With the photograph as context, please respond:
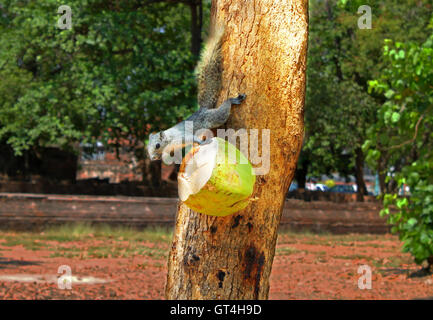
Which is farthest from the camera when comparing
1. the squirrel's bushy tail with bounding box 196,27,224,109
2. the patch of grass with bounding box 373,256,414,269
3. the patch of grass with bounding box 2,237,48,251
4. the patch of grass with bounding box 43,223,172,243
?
the patch of grass with bounding box 43,223,172,243

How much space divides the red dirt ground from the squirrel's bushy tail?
6269 mm

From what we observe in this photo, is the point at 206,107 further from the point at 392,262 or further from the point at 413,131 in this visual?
the point at 392,262

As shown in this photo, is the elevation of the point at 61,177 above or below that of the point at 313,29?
below

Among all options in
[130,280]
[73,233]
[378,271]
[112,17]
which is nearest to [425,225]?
[378,271]

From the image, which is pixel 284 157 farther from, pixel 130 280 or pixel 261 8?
pixel 130 280

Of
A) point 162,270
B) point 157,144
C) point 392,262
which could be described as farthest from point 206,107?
point 392,262

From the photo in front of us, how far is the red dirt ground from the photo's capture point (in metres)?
8.46

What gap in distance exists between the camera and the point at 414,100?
8406mm

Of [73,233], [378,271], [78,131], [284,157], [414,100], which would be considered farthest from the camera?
[78,131]

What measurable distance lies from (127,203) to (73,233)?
7.25 feet

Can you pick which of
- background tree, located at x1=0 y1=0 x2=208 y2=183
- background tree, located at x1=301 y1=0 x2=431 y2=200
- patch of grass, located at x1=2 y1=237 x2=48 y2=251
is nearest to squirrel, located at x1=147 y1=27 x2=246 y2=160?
patch of grass, located at x1=2 y1=237 x2=48 y2=251

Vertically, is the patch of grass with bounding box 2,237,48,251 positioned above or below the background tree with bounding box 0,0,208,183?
below

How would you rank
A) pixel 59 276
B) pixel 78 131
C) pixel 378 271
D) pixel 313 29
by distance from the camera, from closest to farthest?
1. pixel 59 276
2. pixel 378 271
3. pixel 78 131
4. pixel 313 29

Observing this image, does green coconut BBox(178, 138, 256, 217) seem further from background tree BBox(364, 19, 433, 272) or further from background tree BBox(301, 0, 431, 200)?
background tree BBox(301, 0, 431, 200)
